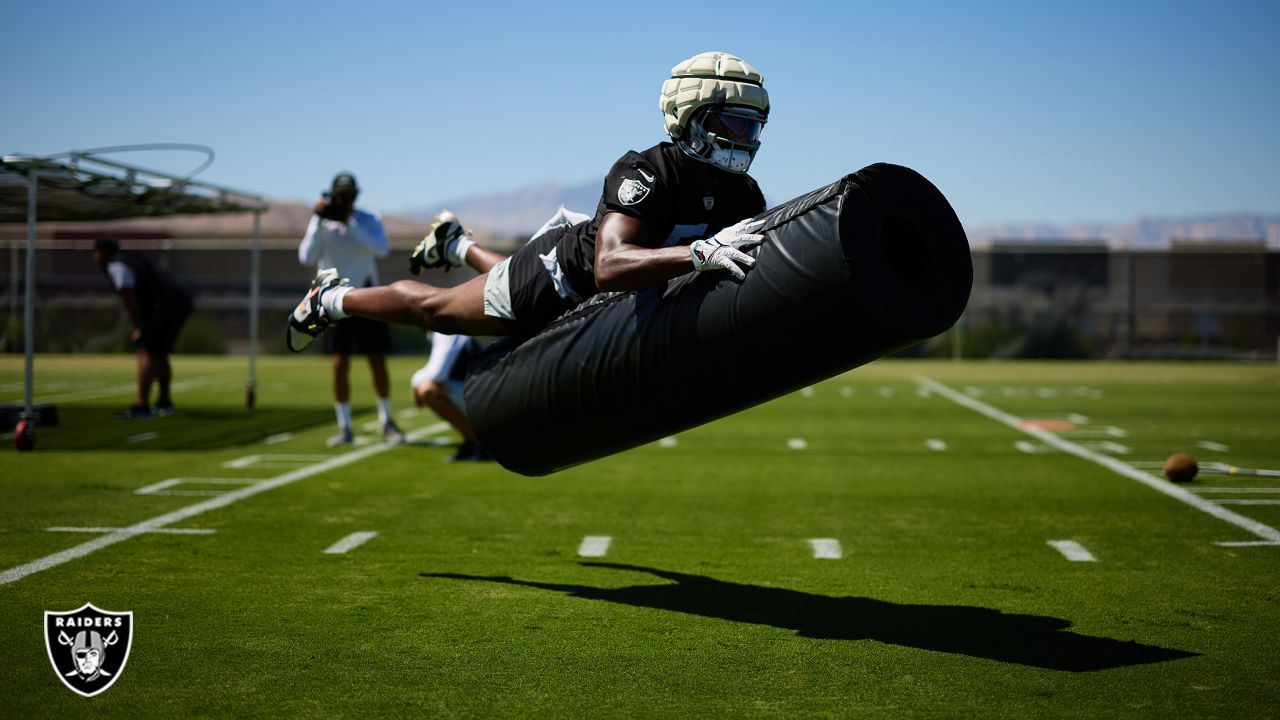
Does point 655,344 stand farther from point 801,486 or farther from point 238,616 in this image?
point 801,486

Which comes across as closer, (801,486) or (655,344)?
(655,344)

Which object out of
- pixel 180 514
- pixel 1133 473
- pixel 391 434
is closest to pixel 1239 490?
pixel 1133 473

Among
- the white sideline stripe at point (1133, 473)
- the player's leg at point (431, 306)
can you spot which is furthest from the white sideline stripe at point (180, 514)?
the white sideline stripe at point (1133, 473)

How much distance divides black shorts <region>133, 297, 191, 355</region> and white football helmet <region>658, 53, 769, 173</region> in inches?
388

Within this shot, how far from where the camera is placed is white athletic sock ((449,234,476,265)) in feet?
23.0

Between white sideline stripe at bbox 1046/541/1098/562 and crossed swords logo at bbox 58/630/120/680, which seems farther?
white sideline stripe at bbox 1046/541/1098/562

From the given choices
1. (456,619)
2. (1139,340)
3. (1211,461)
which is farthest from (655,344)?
(1139,340)

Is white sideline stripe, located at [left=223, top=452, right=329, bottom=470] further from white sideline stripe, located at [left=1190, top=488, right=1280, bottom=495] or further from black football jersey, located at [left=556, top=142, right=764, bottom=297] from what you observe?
white sideline stripe, located at [left=1190, top=488, right=1280, bottom=495]

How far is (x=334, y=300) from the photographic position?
674 centimetres

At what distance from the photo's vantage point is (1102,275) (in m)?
33.8

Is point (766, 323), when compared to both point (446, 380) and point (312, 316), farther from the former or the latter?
point (446, 380)

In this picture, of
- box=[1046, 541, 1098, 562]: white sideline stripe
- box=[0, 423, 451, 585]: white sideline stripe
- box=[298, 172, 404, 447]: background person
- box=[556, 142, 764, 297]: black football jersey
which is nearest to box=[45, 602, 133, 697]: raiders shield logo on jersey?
box=[0, 423, 451, 585]: white sideline stripe

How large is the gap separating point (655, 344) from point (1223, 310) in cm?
3017

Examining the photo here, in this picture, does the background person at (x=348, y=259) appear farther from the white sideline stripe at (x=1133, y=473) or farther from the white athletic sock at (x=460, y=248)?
the white sideline stripe at (x=1133, y=473)
